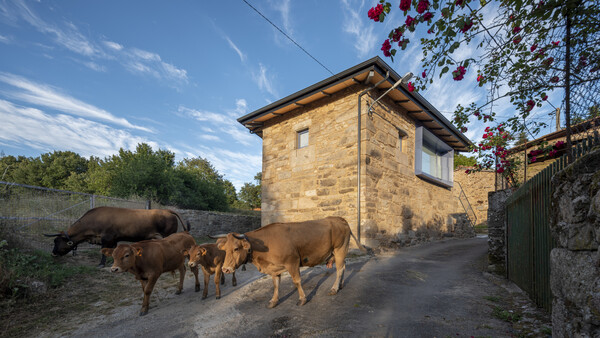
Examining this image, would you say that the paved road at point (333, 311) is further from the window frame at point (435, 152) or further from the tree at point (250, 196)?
the tree at point (250, 196)

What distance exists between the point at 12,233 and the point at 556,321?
8.75m

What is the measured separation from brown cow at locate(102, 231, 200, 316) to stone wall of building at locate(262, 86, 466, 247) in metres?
5.38

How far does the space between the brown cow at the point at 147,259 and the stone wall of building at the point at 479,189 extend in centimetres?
1915

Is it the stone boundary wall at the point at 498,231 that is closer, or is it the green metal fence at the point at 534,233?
the green metal fence at the point at 534,233

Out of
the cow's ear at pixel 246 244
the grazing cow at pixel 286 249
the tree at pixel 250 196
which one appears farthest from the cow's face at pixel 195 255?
the tree at pixel 250 196

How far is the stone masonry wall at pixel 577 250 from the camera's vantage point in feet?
4.76

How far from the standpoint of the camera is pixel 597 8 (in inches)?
104

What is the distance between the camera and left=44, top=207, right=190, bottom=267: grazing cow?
20.2ft

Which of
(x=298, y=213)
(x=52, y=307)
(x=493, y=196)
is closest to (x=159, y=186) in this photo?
(x=298, y=213)

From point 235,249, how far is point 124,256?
161cm

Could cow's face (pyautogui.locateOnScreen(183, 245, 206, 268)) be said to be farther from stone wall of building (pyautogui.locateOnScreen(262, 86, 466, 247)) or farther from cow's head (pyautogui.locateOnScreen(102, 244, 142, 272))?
stone wall of building (pyautogui.locateOnScreen(262, 86, 466, 247))

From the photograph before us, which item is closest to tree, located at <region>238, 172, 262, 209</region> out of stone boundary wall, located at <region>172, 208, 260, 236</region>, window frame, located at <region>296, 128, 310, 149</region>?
stone boundary wall, located at <region>172, 208, 260, 236</region>

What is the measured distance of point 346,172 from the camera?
346 inches

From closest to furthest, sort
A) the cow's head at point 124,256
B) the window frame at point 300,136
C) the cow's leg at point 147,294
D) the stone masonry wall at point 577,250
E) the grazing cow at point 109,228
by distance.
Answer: the stone masonry wall at point 577,250
the cow's head at point 124,256
the cow's leg at point 147,294
the grazing cow at point 109,228
the window frame at point 300,136
